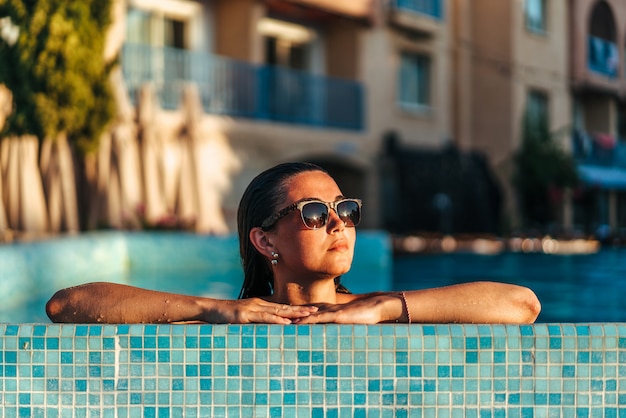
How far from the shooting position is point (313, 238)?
9.48ft

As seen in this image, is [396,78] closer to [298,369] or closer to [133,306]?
[133,306]

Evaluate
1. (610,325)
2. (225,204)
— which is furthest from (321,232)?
(225,204)

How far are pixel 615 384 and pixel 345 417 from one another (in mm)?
689

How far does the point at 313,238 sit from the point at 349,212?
130 millimetres

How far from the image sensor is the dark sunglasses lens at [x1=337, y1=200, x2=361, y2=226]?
→ 289cm

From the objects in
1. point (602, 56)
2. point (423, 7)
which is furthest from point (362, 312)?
point (602, 56)

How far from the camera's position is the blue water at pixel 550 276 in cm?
879

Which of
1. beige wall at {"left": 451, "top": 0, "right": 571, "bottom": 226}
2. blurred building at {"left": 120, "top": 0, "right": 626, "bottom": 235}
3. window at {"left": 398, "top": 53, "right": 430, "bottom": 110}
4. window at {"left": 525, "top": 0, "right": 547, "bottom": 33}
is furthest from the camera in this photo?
window at {"left": 525, "top": 0, "right": 547, "bottom": 33}

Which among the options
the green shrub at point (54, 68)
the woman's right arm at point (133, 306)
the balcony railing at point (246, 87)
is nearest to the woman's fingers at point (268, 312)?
the woman's right arm at point (133, 306)

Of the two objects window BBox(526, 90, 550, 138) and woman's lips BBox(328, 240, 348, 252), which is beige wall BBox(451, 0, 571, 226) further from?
woman's lips BBox(328, 240, 348, 252)

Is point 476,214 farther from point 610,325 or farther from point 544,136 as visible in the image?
point 610,325

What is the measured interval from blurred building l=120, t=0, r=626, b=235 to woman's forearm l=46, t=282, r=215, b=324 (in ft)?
48.8

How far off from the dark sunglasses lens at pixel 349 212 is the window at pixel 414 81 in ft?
71.3

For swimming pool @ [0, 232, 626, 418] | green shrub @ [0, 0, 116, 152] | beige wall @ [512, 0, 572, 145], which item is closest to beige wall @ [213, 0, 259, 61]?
green shrub @ [0, 0, 116, 152]
